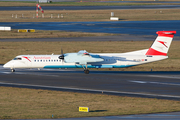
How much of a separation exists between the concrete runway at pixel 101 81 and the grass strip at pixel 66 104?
219 cm

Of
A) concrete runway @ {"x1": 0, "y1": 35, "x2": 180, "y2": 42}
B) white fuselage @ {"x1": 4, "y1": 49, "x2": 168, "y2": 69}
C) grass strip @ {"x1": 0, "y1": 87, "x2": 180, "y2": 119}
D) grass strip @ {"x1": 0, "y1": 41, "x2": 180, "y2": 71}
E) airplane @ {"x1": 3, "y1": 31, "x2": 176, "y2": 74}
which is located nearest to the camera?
grass strip @ {"x1": 0, "y1": 87, "x2": 180, "y2": 119}

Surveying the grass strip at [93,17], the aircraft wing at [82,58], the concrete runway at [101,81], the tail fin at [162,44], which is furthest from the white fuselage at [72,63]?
the grass strip at [93,17]

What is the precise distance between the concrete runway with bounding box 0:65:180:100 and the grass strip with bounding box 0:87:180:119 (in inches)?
86.3

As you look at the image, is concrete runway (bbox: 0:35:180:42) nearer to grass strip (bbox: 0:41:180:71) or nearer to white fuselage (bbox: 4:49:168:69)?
grass strip (bbox: 0:41:180:71)

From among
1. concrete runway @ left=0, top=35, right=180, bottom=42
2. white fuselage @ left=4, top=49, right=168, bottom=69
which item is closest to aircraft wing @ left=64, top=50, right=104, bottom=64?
white fuselage @ left=4, top=49, right=168, bottom=69

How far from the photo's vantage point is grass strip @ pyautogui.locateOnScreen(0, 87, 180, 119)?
2392cm

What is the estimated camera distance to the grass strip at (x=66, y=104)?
2392 centimetres

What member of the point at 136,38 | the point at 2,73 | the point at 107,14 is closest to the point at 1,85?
the point at 2,73

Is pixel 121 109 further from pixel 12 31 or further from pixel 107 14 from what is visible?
pixel 107 14

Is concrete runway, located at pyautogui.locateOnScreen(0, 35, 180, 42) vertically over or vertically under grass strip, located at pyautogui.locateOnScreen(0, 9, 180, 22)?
under

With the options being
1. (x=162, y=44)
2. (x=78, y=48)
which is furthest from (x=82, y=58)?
(x=78, y=48)

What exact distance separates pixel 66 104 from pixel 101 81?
11042 mm

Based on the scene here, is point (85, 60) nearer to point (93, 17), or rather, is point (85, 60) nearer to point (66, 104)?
point (66, 104)

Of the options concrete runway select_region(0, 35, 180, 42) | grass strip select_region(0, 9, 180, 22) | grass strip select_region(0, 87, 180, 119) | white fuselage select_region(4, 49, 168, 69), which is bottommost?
grass strip select_region(0, 87, 180, 119)
